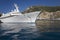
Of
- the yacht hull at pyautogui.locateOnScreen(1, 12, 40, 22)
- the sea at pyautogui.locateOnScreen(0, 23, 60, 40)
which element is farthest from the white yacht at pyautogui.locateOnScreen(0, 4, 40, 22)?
the sea at pyautogui.locateOnScreen(0, 23, 60, 40)

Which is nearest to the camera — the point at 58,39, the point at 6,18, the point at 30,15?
the point at 58,39

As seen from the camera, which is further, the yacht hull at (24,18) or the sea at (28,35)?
the yacht hull at (24,18)

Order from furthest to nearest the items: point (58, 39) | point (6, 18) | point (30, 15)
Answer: point (6, 18) → point (30, 15) → point (58, 39)

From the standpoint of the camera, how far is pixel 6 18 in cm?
9462

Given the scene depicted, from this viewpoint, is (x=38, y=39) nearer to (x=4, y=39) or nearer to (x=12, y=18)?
(x=4, y=39)

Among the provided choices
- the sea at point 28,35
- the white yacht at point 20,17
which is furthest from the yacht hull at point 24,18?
the sea at point 28,35

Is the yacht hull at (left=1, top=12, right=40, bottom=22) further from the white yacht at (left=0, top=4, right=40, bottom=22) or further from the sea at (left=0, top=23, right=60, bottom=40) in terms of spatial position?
the sea at (left=0, top=23, right=60, bottom=40)

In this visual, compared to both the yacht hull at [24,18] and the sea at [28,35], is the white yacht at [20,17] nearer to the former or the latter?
the yacht hull at [24,18]

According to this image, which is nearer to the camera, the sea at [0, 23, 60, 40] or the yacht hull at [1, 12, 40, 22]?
the sea at [0, 23, 60, 40]

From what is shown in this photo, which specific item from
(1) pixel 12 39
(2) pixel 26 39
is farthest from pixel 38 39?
(1) pixel 12 39

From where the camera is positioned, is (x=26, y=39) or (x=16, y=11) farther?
(x=16, y=11)

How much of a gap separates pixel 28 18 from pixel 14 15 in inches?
312

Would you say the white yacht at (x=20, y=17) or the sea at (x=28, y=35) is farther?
the white yacht at (x=20, y=17)

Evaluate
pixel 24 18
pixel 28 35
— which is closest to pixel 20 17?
pixel 24 18
